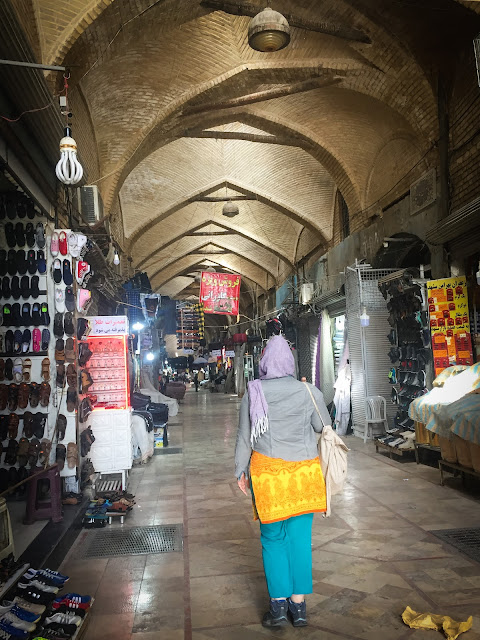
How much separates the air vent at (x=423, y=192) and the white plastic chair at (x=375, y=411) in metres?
3.47

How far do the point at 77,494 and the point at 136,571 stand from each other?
195 cm

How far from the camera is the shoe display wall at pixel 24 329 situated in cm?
546

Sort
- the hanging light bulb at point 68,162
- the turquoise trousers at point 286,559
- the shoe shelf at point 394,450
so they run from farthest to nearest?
1. the shoe shelf at point 394,450
2. the hanging light bulb at point 68,162
3. the turquoise trousers at point 286,559

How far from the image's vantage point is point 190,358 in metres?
43.2

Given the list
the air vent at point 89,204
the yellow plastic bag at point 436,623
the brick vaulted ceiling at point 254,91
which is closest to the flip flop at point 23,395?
the air vent at point 89,204

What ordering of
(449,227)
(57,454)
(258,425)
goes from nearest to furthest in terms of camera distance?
(258,425), (57,454), (449,227)

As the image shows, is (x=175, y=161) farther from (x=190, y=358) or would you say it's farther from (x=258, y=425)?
(x=190, y=358)

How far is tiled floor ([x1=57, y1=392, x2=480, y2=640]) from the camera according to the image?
3.05 meters

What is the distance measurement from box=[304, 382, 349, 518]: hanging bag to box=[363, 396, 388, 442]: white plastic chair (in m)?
6.51

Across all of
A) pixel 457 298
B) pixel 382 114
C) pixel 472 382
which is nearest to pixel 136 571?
pixel 472 382

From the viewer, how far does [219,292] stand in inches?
778

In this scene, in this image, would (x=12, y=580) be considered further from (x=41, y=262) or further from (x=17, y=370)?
(x=41, y=262)

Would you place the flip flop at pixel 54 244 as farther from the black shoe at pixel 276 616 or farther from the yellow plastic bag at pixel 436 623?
the yellow plastic bag at pixel 436 623

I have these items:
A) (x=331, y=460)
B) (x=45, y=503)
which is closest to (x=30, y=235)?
(x=45, y=503)
